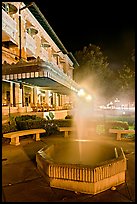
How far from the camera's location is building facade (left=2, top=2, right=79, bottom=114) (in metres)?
10.9

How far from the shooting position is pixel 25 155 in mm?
7234

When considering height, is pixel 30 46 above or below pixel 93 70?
above

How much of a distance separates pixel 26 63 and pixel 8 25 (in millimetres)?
8682

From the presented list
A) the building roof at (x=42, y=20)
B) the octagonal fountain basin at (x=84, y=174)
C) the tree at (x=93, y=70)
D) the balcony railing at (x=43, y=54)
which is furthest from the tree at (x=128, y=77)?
the octagonal fountain basin at (x=84, y=174)

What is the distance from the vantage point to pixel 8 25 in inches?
691

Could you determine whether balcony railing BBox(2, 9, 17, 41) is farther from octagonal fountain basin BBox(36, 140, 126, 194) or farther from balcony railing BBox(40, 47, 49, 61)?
octagonal fountain basin BBox(36, 140, 126, 194)

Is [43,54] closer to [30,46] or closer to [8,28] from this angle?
[30,46]

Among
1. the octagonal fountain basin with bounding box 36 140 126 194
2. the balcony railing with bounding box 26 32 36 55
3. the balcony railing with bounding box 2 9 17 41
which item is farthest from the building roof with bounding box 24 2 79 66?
the octagonal fountain basin with bounding box 36 140 126 194

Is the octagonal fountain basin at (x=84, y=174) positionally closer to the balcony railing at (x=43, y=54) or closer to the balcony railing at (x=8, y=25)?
the balcony railing at (x=8, y=25)

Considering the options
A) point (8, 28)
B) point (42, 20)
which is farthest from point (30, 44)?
point (8, 28)

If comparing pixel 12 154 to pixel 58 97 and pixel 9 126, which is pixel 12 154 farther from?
pixel 58 97

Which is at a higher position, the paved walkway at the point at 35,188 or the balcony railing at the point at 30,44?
the balcony railing at the point at 30,44

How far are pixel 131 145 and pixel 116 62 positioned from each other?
3357 centimetres

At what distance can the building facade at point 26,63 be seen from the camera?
35.8ft
